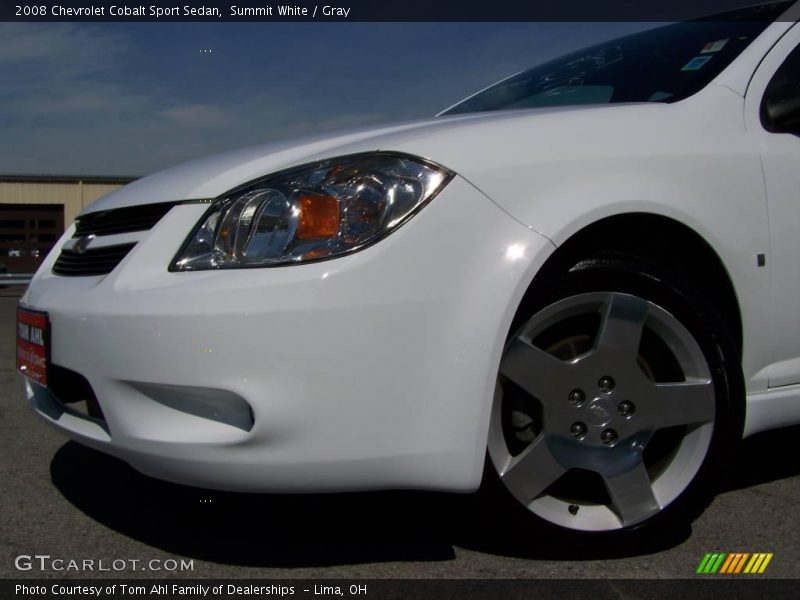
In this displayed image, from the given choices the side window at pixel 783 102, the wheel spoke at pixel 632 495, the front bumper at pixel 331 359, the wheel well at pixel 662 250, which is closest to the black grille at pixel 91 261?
the front bumper at pixel 331 359

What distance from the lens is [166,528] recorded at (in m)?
2.28

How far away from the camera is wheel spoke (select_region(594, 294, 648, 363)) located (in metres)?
2.01

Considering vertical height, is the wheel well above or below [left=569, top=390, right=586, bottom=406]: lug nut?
above

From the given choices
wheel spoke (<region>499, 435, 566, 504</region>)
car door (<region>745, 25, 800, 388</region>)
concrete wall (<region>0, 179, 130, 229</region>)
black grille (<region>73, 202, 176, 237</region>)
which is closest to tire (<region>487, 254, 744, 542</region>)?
wheel spoke (<region>499, 435, 566, 504</region>)

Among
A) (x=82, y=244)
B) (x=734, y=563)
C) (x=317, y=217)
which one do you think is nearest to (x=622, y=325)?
(x=734, y=563)

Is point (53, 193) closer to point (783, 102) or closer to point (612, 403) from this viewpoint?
point (783, 102)

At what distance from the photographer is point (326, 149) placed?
210cm

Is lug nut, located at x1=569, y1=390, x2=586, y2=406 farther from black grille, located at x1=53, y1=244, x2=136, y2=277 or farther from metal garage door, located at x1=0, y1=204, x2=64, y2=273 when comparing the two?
metal garage door, located at x1=0, y1=204, x2=64, y2=273

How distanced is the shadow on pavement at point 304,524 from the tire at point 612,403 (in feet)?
0.34

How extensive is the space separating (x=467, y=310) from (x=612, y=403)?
0.48 meters

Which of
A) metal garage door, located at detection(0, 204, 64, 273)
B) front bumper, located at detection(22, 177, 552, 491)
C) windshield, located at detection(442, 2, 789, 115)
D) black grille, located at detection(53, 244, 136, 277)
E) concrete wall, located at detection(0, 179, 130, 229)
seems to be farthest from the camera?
concrete wall, located at detection(0, 179, 130, 229)

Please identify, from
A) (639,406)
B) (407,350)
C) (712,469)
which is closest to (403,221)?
(407,350)

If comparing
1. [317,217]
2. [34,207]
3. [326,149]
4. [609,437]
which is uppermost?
[326,149]
